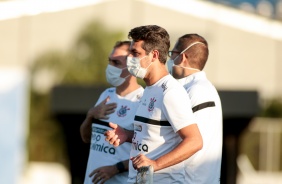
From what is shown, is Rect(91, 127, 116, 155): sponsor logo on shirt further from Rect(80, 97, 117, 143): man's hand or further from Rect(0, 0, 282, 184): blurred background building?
Rect(0, 0, 282, 184): blurred background building

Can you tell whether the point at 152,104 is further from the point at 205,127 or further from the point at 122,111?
the point at 122,111

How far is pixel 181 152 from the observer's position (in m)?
7.96

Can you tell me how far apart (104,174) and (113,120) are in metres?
0.46

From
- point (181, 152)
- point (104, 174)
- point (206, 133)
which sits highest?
point (206, 133)

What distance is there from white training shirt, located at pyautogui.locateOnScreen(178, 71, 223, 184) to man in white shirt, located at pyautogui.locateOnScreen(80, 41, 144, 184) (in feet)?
3.10

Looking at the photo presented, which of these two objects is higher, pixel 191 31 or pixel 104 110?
pixel 191 31

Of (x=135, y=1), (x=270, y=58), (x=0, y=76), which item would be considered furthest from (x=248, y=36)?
(x=0, y=76)

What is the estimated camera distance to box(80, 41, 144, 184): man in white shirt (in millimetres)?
9727

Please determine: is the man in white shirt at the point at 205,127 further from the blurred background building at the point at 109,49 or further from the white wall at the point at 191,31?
the white wall at the point at 191,31

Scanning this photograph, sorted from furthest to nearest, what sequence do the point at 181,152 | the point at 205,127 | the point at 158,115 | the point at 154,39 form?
the point at 205,127
the point at 154,39
the point at 158,115
the point at 181,152

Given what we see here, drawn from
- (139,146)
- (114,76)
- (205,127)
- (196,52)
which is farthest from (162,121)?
(114,76)

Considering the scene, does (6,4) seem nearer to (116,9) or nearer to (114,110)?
(116,9)

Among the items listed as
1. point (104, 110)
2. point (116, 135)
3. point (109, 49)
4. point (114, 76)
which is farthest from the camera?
point (109, 49)

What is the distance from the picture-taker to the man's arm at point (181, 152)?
26.1ft
